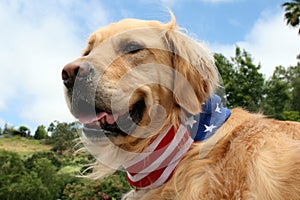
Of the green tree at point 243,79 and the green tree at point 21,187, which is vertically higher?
the green tree at point 243,79

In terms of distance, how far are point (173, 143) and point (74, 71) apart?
87 centimetres

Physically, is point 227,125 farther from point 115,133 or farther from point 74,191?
point 74,191

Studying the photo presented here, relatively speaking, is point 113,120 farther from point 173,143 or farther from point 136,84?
point 173,143

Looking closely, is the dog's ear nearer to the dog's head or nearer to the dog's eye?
the dog's head

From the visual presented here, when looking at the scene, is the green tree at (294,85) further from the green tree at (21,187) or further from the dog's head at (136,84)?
the dog's head at (136,84)

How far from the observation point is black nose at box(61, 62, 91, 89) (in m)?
2.88

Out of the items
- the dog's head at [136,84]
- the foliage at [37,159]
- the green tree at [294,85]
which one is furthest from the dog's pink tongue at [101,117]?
the green tree at [294,85]

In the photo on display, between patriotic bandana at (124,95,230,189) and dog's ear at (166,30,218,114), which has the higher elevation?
dog's ear at (166,30,218,114)

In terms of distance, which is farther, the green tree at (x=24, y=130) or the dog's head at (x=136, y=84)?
the green tree at (x=24, y=130)

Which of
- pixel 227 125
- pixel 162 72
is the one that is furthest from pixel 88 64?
pixel 227 125

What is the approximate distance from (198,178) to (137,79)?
867 mm

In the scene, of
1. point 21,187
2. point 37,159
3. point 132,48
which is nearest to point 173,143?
point 132,48

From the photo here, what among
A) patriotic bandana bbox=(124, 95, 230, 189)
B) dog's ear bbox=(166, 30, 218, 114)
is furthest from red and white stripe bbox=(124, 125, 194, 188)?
dog's ear bbox=(166, 30, 218, 114)

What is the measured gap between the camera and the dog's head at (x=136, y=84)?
2955mm
